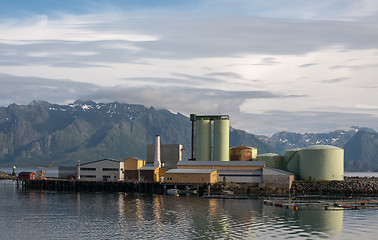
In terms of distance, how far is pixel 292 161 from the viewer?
517 feet

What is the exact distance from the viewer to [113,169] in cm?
15962

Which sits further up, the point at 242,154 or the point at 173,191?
the point at 242,154

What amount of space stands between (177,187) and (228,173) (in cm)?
1477

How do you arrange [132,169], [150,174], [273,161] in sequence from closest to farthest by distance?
[150,174], [132,169], [273,161]

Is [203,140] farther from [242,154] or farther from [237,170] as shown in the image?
[237,170]

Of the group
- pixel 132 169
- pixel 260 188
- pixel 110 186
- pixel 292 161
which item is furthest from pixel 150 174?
pixel 292 161

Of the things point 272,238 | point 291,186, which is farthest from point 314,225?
point 291,186

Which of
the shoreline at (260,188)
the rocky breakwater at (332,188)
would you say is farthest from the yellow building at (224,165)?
the rocky breakwater at (332,188)

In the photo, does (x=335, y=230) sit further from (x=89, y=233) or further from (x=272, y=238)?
(x=89, y=233)

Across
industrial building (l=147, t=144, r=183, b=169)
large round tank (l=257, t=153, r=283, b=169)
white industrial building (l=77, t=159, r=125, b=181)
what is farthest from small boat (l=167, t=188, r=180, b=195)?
large round tank (l=257, t=153, r=283, b=169)

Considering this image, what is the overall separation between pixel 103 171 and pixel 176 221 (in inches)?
3097

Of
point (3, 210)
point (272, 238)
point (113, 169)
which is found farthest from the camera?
point (113, 169)

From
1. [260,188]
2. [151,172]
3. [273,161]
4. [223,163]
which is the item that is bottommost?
[260,188]

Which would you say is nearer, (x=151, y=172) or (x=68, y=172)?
(x=151, y=172)
